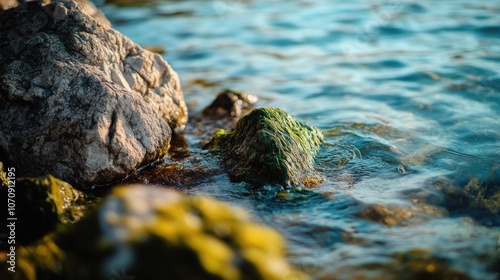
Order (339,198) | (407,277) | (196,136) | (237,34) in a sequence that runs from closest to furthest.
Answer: (407,277) → (339,198) → (196,136) → (237,34)

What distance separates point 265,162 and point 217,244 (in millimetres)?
2511

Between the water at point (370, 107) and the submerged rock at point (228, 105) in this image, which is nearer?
the water at point (370, 107)

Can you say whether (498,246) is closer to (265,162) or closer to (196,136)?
(265,162)

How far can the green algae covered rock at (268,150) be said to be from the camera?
522cm

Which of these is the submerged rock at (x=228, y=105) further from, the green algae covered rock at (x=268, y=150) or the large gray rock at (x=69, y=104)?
the large gray rock at (x=69, y=104)

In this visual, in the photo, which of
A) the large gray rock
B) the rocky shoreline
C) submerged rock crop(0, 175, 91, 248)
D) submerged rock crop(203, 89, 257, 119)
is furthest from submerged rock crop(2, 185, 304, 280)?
submerged rock crop(203, 89, 257, 119)

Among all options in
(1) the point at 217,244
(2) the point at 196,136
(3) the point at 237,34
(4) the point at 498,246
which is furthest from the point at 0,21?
(3) the point at 237,34

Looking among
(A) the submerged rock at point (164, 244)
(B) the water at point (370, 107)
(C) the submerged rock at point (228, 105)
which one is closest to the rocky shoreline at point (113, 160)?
(A) the submerged rock at point (164, 244)

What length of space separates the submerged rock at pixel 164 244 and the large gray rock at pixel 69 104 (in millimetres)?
2229

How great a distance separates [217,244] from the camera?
9.07 feet

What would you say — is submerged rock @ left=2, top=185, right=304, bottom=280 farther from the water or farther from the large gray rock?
the large gray rock

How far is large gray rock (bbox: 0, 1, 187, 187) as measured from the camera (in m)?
5.04

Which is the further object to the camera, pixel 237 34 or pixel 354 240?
pixel 237 34

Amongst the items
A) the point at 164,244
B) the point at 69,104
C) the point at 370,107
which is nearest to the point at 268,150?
the point at 69,104
